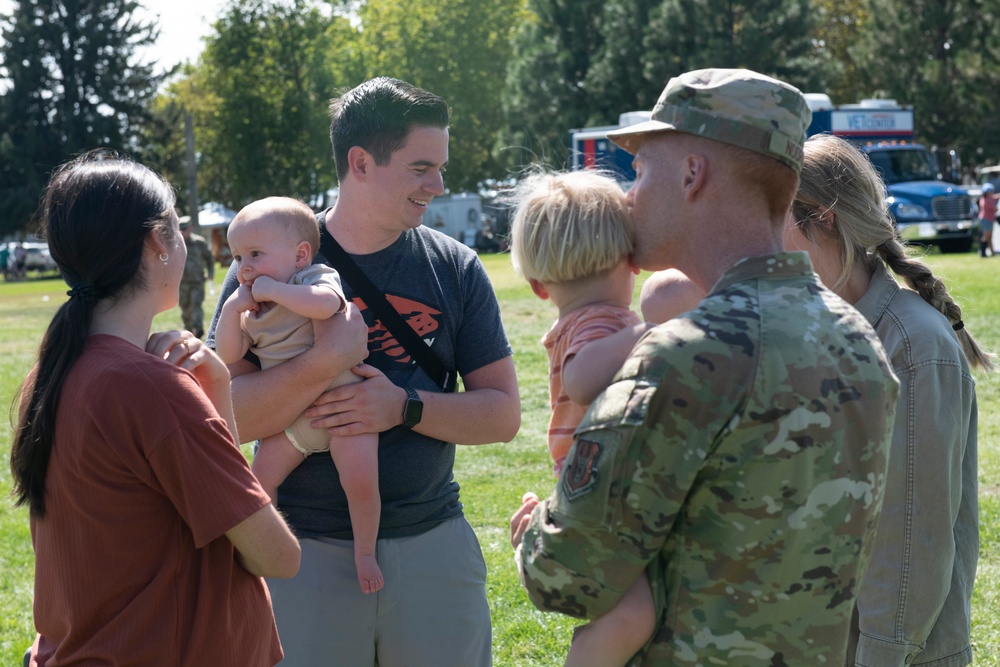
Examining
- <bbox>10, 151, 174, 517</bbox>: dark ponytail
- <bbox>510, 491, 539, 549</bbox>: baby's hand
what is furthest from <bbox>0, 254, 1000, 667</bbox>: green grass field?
<bbox>510, 491, 539, 549</bbox>: baby's hand

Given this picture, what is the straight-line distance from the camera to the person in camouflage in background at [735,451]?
5.78 ft

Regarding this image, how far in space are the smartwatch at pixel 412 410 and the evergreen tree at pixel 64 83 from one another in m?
59.6

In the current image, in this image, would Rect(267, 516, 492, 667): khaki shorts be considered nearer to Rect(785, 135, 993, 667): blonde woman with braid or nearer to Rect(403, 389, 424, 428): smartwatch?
Rect(403, 389, 424, 428): smartwatch

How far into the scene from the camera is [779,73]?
1730 inches

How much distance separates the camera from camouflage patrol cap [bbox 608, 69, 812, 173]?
1.91m

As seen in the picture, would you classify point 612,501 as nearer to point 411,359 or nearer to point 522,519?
point 522,519

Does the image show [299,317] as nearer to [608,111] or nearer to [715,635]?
[715,635]

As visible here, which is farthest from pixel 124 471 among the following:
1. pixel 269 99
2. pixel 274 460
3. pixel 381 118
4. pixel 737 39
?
pixel 269 99

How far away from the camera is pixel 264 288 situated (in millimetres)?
2955

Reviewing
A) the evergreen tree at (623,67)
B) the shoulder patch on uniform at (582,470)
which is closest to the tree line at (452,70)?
the evergreen tree at (623,67)

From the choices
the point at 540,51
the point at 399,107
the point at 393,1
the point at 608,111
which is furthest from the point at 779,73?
the point at 399,107

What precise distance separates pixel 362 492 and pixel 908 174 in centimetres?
3011

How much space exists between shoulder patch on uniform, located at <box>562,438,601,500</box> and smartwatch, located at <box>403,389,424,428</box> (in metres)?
1.21

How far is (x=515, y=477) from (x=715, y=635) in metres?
7.12
